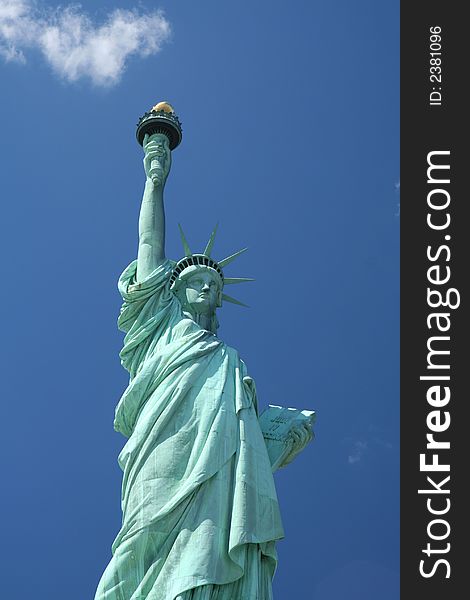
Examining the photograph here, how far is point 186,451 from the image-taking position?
16328 mm

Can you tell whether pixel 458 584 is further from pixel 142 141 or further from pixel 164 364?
pixel 142 141

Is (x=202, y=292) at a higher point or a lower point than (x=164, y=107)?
lower

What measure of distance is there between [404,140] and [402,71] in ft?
3.83

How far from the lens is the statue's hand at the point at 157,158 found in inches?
791

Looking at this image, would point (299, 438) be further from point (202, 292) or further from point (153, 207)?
point (153, 207)

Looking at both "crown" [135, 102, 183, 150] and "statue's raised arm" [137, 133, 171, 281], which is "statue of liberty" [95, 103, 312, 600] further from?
"crown" [135, 102, 183, 150]

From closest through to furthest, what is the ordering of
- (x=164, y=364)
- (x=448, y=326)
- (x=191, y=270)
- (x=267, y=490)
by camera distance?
(x=448, y=326) → (x=267, y=490) → (x=164, y=364) → (x=191, y=270)

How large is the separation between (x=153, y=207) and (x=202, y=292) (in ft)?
6.13

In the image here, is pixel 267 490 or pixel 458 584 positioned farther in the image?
pixel 267 490

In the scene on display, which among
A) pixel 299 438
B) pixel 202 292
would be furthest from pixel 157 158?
pixel 299 438

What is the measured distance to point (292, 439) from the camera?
17.8 meters

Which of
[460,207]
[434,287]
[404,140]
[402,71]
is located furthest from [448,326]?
[402,71]

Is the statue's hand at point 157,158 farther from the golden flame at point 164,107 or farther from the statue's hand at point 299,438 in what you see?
the statue's hand at point 299,438

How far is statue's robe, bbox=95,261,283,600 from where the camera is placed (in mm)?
15062
